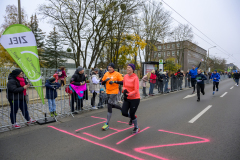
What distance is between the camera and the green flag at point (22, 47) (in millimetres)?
4816

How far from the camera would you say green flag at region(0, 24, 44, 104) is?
190 inches

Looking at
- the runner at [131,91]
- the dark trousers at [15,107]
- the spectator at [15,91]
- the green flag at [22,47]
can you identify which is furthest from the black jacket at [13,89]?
the runner at [131,91]

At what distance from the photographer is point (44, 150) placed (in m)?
3.57

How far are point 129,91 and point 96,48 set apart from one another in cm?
1745

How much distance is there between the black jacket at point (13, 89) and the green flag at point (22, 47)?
0.39 m

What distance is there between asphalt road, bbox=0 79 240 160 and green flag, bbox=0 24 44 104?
5.97ft

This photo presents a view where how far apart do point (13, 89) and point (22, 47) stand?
1.30 metres

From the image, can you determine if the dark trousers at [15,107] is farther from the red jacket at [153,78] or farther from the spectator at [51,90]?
the red jacket at [153,78]

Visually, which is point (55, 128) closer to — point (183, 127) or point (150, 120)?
point (150, 120)

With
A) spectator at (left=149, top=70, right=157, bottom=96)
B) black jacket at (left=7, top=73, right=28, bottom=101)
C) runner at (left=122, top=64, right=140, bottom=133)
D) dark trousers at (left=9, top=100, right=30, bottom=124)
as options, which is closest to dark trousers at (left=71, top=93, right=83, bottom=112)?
dark trousers at (left=9, top=100, right=30, bottom=124)

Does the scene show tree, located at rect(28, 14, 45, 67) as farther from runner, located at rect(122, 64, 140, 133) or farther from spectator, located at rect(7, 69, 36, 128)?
runner, located at rect(122, 64, 140, 133)

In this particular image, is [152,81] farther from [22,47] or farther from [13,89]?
[13,89]

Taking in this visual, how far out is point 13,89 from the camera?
479 centimetres

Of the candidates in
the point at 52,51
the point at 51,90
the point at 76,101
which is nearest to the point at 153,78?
the point at 76,101
